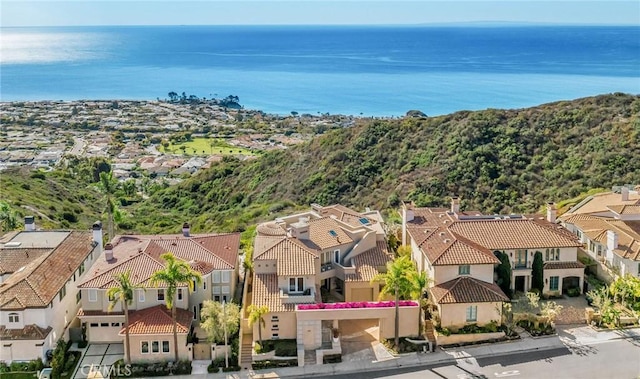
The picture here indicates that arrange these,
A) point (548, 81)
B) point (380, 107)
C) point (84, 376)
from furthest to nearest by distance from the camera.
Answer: point (548, 81) < point (380, 107) < point (84, 376)

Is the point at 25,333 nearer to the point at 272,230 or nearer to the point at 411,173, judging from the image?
the point at 272,230

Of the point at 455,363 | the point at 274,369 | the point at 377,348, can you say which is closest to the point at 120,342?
the point at 274,369

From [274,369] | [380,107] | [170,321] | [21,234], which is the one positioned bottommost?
[274,369]

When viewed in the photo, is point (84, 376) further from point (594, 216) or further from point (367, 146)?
point (367, 146)

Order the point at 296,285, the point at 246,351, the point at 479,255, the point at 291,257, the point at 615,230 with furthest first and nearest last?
1. the point at 615,230
2. the point at 291,257
3. the point at 479,255
4. the point at 296,285
5. the point at 246,351

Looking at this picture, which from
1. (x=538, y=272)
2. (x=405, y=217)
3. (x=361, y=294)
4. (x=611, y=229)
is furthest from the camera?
(x=405, y=217)

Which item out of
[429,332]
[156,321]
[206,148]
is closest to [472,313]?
[429,332]

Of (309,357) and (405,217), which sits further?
(405,217)

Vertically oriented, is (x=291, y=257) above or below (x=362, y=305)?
above
